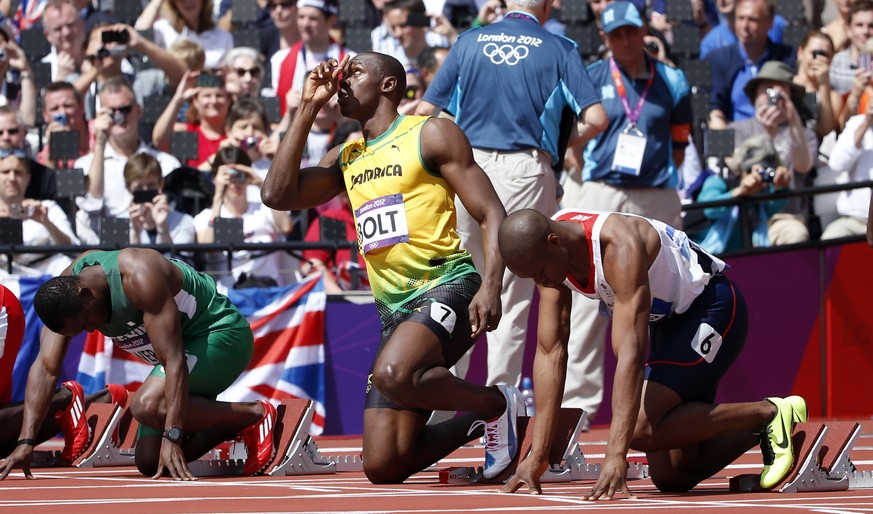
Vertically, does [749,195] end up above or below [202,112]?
below

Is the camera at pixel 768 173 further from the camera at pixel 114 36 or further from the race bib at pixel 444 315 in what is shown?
the camera at pixel 114 36

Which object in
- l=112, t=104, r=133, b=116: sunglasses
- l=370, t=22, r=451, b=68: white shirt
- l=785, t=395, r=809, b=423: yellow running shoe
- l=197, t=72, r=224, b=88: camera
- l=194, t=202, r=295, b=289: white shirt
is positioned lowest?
l=785, t=395, r=809, b=423: yellow running shoe

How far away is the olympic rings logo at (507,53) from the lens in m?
8.85

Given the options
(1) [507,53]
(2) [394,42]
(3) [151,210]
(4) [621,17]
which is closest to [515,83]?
(1) [507,53]

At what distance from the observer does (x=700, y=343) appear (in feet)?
21.8

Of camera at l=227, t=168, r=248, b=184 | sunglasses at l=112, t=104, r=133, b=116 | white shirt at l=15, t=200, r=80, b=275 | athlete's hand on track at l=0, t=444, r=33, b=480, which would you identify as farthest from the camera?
sunglasses at l=112, t=104, r=133, b=116

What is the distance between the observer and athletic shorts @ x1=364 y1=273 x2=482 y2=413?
708 centimetres

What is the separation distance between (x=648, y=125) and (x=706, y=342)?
11.3 ft

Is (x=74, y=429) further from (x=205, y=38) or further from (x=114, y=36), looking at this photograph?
(x=205, y=38)

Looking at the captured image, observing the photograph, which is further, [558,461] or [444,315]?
[558,461]

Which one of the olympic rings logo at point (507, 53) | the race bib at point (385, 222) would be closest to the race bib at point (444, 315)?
the race bib at point (385, 222)

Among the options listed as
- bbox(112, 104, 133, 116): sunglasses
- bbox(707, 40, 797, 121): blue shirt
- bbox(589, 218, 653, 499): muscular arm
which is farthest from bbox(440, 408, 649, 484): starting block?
bbox(707, 40, 797, 121): blue shirt

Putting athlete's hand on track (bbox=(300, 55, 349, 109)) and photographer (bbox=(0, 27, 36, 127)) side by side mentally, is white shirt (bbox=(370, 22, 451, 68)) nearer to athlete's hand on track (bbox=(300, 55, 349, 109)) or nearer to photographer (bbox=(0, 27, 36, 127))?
photographer (bbox=(0, 27, 36, 127))

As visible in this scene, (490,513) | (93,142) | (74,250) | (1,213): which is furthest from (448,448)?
(93,142)
